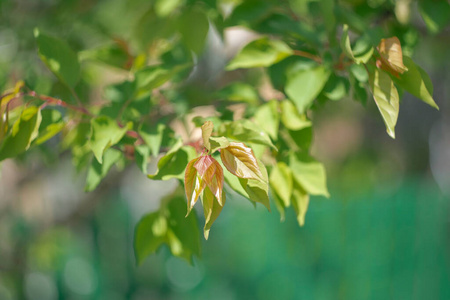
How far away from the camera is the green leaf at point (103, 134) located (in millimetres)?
917

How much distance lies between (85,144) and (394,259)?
2929mm

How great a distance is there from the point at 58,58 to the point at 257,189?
598 mm

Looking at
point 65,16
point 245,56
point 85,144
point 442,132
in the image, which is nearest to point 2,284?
point 65,16

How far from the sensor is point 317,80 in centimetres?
105

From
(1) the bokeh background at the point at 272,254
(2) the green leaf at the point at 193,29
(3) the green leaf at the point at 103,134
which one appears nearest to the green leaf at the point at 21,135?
(3) the green leaf at the point at 103,134

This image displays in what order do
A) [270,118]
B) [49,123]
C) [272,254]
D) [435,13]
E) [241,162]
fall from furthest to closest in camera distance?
[272,254] → [435,13] → [270,118] → [49,123] → [241,162]

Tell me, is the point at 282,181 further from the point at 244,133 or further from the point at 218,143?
the point at 218,143

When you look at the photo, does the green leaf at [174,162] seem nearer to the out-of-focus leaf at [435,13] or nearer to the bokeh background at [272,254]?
the out-of-focus leaf at [435,13]

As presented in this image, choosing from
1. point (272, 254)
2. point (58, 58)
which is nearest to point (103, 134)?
point (58, 58)

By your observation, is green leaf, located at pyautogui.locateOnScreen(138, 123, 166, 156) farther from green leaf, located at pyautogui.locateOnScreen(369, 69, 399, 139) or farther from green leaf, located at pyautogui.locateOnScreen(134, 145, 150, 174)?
green leaf, located at pyautogui.locateOnScreen(369, 69, 399, 139)

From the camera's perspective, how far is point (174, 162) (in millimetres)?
912

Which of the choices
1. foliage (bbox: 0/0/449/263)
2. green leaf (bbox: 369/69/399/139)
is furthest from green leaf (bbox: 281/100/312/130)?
green leaf (bbox: 369/69/399/139)

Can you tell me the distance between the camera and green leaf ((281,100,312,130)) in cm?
108

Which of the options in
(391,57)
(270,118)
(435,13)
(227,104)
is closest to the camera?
(391,57)
